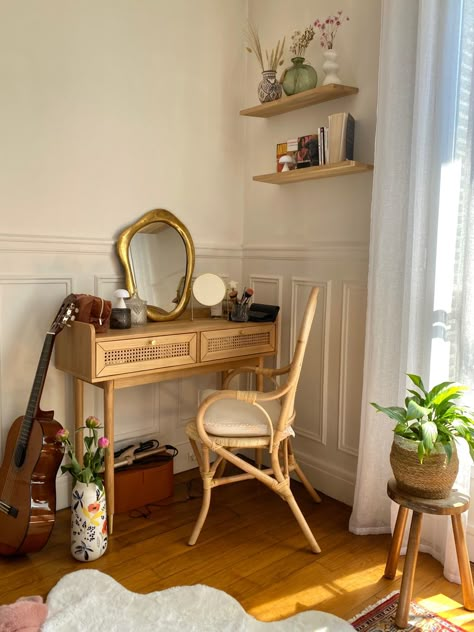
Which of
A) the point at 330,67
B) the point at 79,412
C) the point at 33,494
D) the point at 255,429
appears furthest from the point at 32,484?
the point at 330,67

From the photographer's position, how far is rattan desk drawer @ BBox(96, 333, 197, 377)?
7.33ft

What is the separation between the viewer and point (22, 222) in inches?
93.7

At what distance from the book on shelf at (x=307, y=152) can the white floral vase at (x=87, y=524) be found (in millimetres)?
1731

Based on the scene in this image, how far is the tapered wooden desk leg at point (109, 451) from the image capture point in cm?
230

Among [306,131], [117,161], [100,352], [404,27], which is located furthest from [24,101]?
[404,27]

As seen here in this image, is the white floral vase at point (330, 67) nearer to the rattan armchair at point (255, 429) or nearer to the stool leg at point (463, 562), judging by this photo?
the rattan armchair at point (255, 429)

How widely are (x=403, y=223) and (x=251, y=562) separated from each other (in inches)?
57.6

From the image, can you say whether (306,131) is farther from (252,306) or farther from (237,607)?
(237,607)

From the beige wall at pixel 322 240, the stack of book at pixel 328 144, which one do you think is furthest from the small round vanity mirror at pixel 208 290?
the stack of book at pixel 328 144

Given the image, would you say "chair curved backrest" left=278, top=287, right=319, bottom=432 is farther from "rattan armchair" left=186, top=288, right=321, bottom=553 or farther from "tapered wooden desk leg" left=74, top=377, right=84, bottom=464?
"tapered wooden desk leg" left=74, top=377, right=84, bottom=464

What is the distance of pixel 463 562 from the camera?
5.93 feet

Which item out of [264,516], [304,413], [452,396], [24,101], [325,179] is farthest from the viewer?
[304,413]

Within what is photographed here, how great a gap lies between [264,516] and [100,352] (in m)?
1.09

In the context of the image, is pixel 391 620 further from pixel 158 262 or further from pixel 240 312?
pixel 158 262
